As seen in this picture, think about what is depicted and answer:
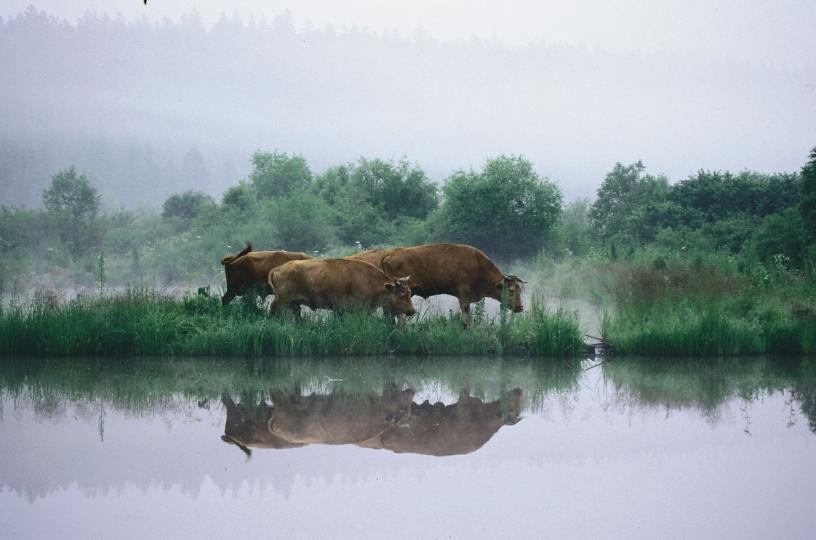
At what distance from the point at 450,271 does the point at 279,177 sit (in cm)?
2383

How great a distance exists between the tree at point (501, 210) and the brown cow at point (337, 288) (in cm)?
1429

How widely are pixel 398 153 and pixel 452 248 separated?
185ft

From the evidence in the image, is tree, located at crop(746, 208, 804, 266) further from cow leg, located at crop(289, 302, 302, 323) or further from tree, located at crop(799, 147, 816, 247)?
cow leg, located at crop(289, 302, 302, 323)

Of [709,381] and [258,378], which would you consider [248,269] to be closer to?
[258,378]

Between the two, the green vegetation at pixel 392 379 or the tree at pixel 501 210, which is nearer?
the green vegetation at pixel 392 379

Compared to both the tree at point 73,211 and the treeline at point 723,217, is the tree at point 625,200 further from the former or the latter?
the tree at point 73,211

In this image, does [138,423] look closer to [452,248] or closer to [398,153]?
[452,248]

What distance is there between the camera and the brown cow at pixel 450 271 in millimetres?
14953

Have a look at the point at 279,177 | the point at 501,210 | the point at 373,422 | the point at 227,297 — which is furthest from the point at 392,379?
the point at 279,177

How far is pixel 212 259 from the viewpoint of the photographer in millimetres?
30703

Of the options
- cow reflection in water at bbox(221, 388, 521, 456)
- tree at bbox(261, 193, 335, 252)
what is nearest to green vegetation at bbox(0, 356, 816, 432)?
cow reflection in water at bbox(221, 388, 521, 456)

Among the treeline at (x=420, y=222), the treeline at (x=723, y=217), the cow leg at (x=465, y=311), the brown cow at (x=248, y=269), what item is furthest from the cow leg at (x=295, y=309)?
the treeline at (x=420, y=222)

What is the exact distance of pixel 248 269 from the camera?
14.6 m

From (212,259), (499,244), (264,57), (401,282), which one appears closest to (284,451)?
(401,282)
